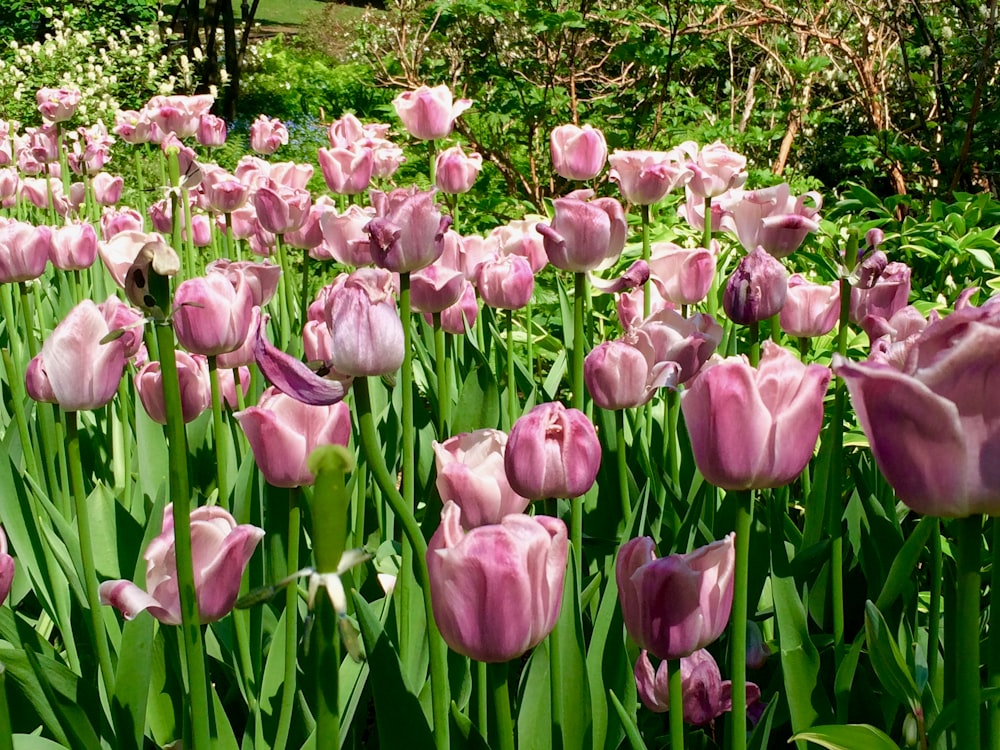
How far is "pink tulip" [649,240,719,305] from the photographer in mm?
1808

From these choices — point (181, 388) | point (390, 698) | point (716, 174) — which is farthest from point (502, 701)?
point (716, 174)

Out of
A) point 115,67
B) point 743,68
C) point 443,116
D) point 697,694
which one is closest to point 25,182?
point 443,116

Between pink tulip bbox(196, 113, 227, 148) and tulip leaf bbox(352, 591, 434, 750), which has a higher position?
pink tulip bbox(196, 113, 227, 148)

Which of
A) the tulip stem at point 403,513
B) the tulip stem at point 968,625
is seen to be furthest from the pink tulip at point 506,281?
the tulip stem at point 968,625

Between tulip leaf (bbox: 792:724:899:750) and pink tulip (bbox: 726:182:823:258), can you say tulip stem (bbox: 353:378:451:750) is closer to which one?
tulip leaf (bbox: 792:724:899:750)

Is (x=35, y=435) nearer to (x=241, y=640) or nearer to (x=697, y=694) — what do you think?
(x=241, y=640)

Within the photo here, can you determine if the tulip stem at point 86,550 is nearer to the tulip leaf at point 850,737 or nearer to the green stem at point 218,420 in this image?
the green stem at point 218,420

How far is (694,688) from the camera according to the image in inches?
42.1

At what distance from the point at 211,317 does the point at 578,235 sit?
1.84ft

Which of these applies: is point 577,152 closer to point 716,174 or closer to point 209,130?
point 716,174

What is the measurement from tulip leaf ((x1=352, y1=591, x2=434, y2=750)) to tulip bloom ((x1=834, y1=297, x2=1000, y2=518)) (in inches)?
17.5

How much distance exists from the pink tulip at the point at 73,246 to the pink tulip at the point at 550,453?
1.67m

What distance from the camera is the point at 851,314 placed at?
4.86 feet

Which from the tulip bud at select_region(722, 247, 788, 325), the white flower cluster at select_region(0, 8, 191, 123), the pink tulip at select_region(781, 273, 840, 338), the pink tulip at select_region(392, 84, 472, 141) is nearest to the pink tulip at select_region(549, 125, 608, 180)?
the pink tulip at select_region(392, 84, 472, 141)
